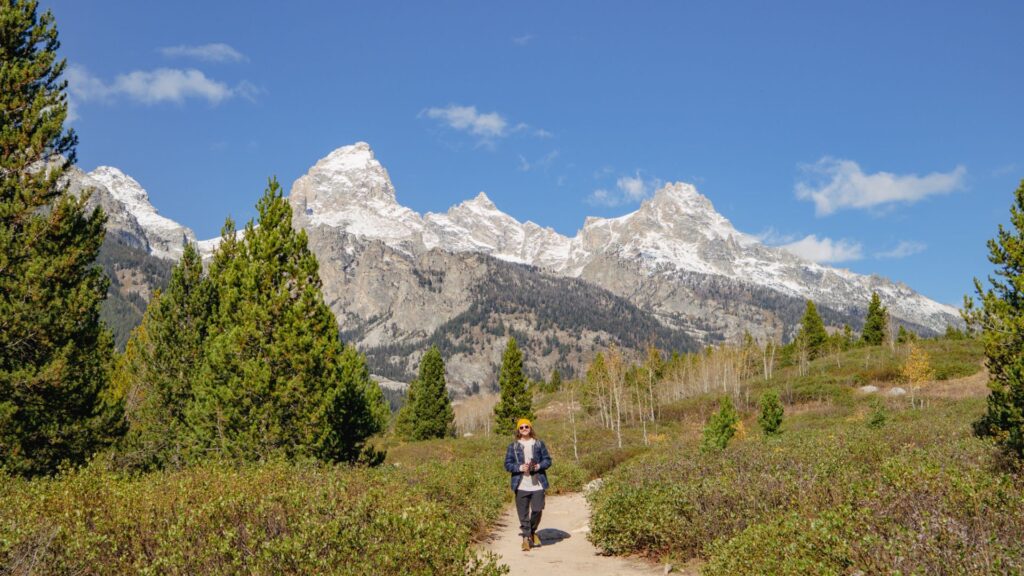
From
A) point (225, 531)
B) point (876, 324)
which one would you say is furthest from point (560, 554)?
point (876, 324)

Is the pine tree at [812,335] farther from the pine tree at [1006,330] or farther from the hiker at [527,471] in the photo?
the hiker at [527,471]

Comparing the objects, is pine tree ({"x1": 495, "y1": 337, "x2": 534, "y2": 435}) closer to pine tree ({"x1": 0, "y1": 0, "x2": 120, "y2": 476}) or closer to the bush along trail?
the bush along trail

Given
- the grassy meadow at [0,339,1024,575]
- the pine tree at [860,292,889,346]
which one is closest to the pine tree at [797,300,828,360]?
the pine tree at [860,292,889,346]

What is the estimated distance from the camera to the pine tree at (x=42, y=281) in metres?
13.8

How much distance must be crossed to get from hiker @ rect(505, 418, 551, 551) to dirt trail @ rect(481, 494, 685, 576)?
0.76 metres

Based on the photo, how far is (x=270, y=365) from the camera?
1528 cm

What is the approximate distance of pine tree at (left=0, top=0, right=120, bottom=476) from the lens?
45.3 ft

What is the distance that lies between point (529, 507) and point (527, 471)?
3.63 feet

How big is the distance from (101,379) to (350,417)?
714 cm

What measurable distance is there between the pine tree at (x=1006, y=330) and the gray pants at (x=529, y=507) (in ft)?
26.3

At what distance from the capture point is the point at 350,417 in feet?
64.9

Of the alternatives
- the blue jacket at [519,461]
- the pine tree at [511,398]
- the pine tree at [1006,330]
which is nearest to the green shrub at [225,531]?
the blue jacket at [519,461]

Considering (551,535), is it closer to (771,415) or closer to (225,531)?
(225,531)

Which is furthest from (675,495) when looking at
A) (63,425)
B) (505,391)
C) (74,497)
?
(505,391)
